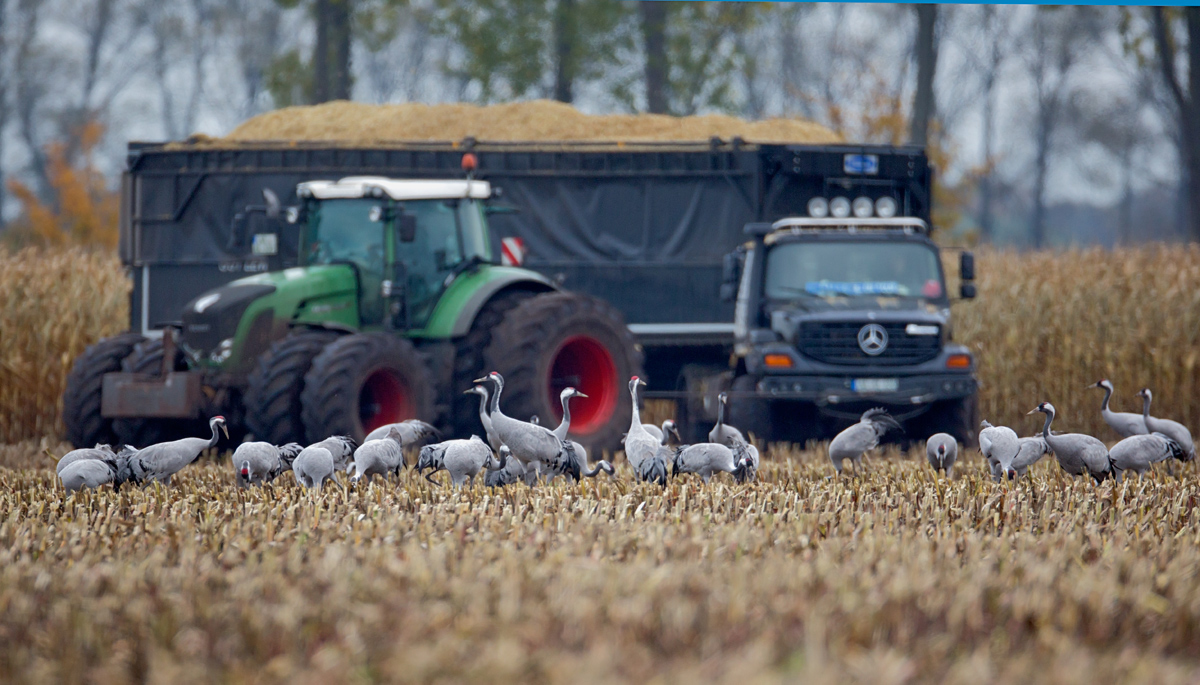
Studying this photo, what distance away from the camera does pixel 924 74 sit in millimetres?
29234

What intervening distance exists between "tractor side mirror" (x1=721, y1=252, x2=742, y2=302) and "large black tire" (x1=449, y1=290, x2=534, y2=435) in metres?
2.67

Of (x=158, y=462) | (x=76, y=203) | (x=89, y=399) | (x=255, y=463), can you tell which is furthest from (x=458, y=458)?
(x=76, y=203)

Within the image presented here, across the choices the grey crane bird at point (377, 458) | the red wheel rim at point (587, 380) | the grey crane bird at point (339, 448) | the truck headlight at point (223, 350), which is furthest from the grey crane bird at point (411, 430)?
the red wheel rim at point (587, 380)

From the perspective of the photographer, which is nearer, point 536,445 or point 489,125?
point 536,445

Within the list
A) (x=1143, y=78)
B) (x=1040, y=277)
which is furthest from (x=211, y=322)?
Answer: (x=1143, y=78)

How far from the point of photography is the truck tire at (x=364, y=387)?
11.1 metres

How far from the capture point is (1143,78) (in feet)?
165

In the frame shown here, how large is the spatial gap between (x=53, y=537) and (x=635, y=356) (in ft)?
23.2

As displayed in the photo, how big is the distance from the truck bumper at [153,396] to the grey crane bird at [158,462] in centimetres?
189

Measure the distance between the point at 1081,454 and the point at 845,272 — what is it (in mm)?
4729

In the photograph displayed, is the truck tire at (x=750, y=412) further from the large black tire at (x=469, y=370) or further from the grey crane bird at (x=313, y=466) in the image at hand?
the grey crane bird at (x=313, y=466)

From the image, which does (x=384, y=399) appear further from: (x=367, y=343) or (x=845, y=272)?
(x=845, y=272)

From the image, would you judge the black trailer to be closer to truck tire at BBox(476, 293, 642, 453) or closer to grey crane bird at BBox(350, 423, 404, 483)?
truck tire at BBox(476, 293, 642, 453)

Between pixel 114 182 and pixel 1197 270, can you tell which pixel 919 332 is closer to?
pixel 1197 270
